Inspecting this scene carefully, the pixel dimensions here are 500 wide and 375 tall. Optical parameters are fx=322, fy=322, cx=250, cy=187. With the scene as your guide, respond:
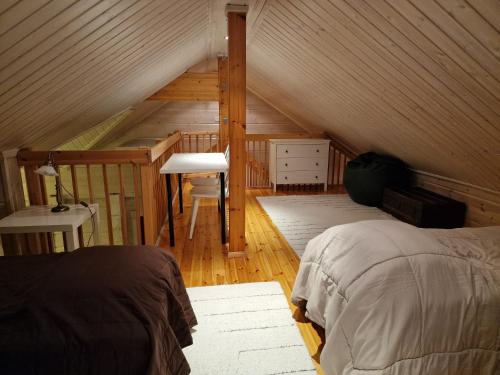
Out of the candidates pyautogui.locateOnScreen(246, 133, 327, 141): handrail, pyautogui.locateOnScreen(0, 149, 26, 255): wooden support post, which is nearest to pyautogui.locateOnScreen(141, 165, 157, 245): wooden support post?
pyautogui.locateOnScreen(0, 149, 26, 255): wooden support post

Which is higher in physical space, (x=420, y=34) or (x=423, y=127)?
(x=420, y=34)

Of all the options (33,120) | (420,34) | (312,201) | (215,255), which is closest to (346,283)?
(420,34)

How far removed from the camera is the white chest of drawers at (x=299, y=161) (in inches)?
Answer: 206

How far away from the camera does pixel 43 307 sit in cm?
122

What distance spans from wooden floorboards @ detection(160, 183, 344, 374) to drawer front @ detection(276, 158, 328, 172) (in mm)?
1392

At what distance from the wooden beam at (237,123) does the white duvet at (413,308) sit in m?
1.44

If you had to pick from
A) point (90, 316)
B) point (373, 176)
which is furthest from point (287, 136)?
Result: point (90, 316)

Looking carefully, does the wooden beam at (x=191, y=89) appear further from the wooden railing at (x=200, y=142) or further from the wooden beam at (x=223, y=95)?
the wooden railing at (x=200, y=142)

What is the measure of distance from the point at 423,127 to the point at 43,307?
117 inches

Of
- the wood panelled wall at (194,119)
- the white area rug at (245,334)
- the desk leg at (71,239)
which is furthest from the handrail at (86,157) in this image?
the wood panelled wall at (194,119)

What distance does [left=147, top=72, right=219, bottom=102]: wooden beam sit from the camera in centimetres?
488

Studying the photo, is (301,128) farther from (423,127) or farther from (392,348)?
(392,348)

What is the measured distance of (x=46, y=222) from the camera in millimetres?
2059

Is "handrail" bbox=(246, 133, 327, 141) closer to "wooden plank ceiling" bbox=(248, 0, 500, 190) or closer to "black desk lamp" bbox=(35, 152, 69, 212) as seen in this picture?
"wooden plank ceiling" bbox=(248, 0, 500, 190)
